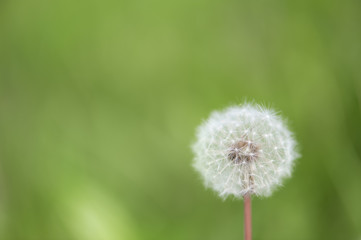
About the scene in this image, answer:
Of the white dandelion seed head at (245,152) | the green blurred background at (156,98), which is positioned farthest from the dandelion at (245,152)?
the green blurred background at (156,98)

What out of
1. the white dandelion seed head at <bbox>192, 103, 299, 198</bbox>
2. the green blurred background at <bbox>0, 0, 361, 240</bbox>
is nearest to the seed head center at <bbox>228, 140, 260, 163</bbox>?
the white dandelion seed head at <bbox>192, 103, 299, 198</bbox>

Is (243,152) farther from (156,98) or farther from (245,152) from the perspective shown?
(156,98)

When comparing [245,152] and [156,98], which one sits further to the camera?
[156,98]

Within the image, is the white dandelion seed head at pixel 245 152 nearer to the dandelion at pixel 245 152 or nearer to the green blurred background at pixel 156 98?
the dandelion at pixel 245 152

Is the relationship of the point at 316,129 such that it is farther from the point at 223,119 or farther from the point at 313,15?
the point at 223,119

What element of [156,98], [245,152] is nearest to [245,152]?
[245,152]

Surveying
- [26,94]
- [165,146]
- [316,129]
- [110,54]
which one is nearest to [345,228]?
[316,129]
